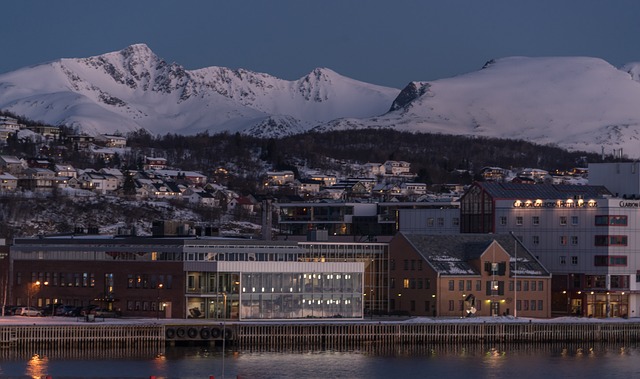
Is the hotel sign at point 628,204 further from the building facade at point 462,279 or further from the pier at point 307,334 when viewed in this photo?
the pier at point 307,334

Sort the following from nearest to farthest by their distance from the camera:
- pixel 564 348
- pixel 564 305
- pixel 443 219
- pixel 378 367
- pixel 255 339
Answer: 1. pixel 378 367
2. pixel 255 339
3. pixel 564 348
4. pixel 564 305
5. pixel 443 219

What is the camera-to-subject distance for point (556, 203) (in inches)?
5502

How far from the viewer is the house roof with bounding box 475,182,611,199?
144 m

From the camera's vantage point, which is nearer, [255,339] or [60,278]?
[255,339]

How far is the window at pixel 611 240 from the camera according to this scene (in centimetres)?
13625

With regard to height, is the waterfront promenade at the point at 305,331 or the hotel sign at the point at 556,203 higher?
the hotel sign at the point at 556,203

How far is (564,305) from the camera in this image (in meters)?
138

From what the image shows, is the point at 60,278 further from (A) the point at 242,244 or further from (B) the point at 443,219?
(B) the point at 443,219

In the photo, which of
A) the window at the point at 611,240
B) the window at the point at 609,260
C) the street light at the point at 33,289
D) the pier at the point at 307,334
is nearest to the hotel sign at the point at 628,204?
the window at the point at 611,240

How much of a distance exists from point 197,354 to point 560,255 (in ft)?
150

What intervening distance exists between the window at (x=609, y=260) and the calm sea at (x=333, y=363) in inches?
861

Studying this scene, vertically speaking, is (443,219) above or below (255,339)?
above

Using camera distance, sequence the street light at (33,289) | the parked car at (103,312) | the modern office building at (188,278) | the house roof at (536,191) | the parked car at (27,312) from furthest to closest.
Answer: the house roof at (536,191)
the street light at (33,289)
the parked car at (27,312)
the modern office building at (188,278)
the parked car at (103,312)

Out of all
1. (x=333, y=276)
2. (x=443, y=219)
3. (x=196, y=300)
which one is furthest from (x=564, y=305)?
(x=196, y=300)
